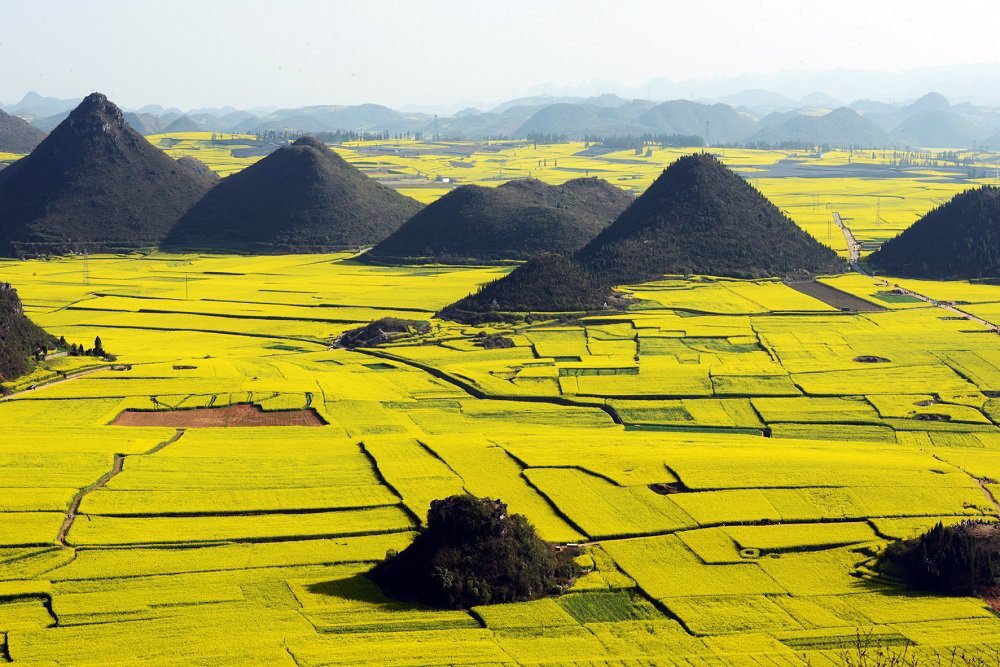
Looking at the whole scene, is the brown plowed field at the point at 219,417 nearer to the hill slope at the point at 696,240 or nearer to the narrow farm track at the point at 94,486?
the narrow farm track at the point at 94,486

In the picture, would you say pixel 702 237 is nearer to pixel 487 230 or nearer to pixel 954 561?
pixel 487 230

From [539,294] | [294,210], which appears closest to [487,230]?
[294,210]

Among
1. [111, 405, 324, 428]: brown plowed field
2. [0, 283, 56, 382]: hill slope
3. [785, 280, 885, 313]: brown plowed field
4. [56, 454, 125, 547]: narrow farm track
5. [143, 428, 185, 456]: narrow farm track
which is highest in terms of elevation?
[0, 283, 56, 382]: hill slope

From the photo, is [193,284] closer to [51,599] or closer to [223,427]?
[223,427]

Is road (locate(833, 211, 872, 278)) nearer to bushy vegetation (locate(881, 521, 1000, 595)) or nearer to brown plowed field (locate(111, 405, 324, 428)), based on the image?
brown plowed field (locate(111, 405, 324, 428))

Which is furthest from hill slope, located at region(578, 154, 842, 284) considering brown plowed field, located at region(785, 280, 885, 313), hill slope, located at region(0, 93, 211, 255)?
hill slope, located at region(0, 93, 211, 255)

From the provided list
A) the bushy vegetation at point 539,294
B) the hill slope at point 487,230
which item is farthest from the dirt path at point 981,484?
the hill slope at point 487,230
